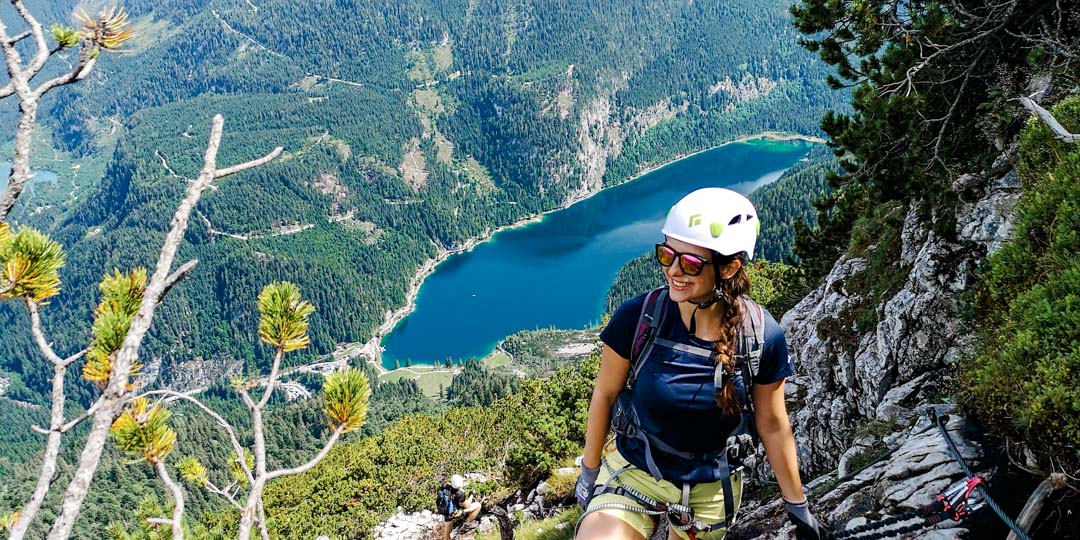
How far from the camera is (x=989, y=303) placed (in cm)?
566

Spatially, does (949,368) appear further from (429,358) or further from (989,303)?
(429,358)

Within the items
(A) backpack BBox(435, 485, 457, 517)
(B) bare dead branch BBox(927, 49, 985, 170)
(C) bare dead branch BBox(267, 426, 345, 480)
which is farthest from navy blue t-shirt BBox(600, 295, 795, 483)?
(A) backpack BBox(435, 485, 457, 517)

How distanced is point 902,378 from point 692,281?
4.95m

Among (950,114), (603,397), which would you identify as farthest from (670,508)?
(950,114)

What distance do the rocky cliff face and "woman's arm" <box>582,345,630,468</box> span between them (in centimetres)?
228

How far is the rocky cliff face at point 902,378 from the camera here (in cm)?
493

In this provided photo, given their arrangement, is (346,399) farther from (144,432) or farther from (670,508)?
(670,508)

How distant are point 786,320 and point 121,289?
39.0 ft

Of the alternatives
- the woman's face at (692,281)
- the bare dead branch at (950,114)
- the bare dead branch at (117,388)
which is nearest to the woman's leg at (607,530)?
the woman's face at (692,281)

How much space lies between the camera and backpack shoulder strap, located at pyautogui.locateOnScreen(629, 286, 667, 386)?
3.92 m

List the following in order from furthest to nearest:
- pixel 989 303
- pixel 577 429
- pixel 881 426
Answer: pixel 577 429 → pixel 881 426 → pixel 989 303

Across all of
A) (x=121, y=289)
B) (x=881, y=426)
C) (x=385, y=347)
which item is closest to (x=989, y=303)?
(x=881, y=426)

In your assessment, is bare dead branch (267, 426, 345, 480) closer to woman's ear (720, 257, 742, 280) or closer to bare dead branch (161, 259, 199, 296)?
bare dead branch (161, 259, 199, 296)

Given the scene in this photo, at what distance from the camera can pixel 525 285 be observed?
Result: 158875 mm
